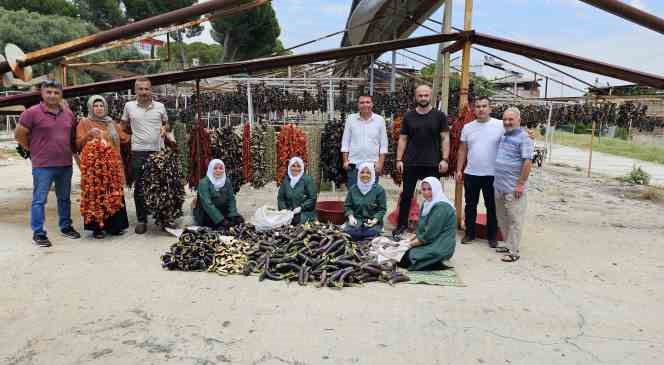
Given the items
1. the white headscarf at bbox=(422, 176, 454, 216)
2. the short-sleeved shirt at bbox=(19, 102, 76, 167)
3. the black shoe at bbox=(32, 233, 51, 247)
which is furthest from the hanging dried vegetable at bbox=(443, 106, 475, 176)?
the black shoe at bbox=(32, 233, 51, 247)

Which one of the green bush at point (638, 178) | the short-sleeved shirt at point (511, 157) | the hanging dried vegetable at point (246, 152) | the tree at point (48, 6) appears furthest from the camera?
the tree at point (48, 6)

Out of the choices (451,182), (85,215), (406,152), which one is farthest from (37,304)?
(451,182)

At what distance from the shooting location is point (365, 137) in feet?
17.8

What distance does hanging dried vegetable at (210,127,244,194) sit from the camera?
581 centimetres

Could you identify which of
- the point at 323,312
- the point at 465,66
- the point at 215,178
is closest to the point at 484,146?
the point at 465,66

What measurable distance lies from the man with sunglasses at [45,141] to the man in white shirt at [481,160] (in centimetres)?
467

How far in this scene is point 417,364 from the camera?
265 centimetres

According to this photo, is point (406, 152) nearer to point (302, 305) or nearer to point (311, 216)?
point (311, 216)

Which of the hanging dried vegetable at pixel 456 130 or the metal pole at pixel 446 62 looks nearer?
the hanging dried vegetable at pixel 456 130

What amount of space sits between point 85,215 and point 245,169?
6.58 ft

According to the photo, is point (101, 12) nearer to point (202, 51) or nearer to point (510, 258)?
point (202, 51)

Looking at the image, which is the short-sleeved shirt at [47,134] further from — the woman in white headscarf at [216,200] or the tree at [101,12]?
the tree at [101,12]

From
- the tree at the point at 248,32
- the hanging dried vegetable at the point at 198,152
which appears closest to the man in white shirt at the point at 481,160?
the hanging dried vegetable at the point at 198,152

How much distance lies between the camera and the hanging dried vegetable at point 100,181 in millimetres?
4930
